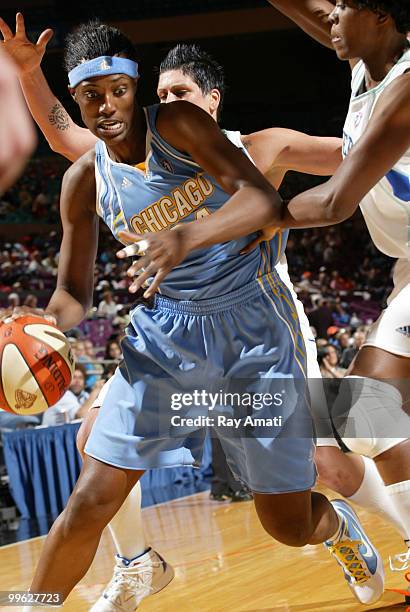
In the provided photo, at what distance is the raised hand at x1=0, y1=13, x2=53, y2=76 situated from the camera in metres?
3.39

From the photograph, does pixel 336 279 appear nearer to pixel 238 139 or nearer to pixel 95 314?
pixel 95 314

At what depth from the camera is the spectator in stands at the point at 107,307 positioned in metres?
10.7

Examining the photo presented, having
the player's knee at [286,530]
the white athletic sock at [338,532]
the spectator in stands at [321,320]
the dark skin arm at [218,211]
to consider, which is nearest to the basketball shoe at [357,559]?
the white athletic sock at [338,532]

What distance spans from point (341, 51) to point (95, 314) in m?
8.29

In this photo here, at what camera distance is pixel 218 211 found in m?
2.37

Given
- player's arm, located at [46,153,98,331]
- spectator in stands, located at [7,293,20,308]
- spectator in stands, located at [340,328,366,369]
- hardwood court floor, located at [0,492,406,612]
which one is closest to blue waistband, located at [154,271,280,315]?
player's arm, located at [46,153,98,331]

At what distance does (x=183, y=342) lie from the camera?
2709 mm

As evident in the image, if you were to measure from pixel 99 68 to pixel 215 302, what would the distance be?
0.78 meters

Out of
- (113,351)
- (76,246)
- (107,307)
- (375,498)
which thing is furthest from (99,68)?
(107,307)

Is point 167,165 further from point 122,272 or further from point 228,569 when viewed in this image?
point 122,272

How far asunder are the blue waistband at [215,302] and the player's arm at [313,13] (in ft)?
3.69

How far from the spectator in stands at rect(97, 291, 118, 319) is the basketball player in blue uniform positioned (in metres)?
7.84

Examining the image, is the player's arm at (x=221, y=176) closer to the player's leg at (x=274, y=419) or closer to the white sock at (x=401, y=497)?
the player's leg at (x=274, y=419)

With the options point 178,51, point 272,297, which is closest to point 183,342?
point 272,297
